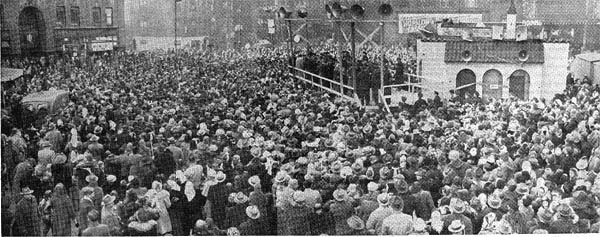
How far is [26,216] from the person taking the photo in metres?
8.37

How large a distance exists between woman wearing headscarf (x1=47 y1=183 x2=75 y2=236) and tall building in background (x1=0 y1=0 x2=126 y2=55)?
5.21 m

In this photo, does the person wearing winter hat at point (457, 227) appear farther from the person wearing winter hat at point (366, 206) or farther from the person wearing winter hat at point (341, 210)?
the person wearing winter hat at point (341, 210)

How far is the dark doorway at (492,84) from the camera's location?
601 inches

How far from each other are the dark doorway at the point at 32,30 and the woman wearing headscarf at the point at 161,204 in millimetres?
7172

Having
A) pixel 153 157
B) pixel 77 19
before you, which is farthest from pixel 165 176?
pixel 77 19

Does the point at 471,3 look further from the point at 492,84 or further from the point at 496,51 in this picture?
the point at 492,84

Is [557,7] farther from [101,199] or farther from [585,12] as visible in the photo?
[101,199]

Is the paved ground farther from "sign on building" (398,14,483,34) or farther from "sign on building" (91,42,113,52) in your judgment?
"sign on building" (398,14,483,34)

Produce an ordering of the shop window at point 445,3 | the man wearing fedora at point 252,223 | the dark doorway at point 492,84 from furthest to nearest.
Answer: the shop window at point 445,3
the dark doorway at point 492,84
the man wearing fedora at point 252,223

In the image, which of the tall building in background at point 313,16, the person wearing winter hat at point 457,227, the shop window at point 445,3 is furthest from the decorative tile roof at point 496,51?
the shop window at point 445,3

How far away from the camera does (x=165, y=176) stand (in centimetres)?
997

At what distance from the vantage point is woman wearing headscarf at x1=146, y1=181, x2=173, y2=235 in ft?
26.7

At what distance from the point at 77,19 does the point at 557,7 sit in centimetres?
1534

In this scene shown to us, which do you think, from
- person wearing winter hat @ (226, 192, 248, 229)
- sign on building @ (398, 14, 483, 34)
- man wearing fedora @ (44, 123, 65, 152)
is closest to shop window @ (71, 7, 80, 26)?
man wearing fedora @ (44, 123, 65, 152)
